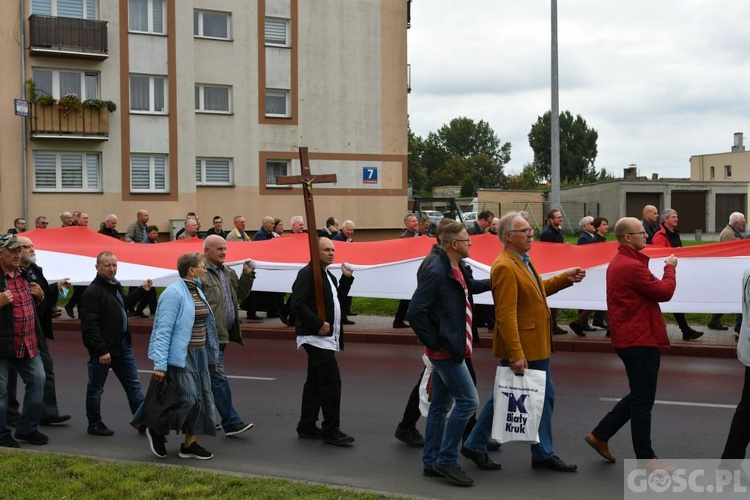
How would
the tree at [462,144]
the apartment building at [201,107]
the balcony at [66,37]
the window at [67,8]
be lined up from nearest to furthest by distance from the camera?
the balcony at [66,37], the apartment building at [201,107], the window at [67,8], the tree at [462,144]

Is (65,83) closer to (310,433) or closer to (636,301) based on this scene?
(310,433)

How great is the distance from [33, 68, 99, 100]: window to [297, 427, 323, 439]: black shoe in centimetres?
2711

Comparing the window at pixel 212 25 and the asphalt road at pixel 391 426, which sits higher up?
the window at pixel 212 25

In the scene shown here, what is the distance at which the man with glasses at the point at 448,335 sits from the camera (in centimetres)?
693

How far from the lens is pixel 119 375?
8914 mm

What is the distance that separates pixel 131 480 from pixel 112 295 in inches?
101

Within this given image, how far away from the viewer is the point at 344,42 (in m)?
37.6

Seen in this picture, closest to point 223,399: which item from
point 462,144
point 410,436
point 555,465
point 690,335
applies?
point 410,436

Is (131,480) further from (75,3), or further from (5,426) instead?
(75,3)

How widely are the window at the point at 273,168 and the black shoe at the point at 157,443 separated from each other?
96.9 feet

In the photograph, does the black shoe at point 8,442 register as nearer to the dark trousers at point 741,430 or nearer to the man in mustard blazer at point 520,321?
the man in mustard blazer at point 520,321

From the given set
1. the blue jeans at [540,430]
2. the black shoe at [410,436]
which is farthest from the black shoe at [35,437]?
the blue jeans at [540,430]

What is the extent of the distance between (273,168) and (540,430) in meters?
31.0

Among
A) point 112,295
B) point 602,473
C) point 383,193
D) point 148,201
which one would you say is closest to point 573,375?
point 602,473
